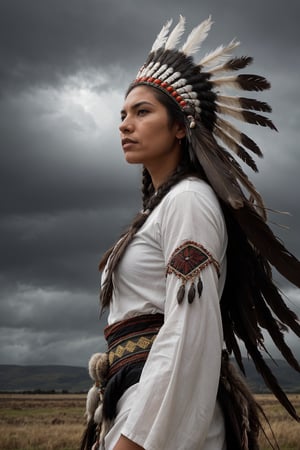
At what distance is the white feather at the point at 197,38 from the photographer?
383 cm

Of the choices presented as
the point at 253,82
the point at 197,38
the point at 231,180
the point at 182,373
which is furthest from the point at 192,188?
the point at 197,38

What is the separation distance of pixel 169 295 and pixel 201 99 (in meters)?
1.25

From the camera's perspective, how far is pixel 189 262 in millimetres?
2965

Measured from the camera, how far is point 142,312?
3.18 meters

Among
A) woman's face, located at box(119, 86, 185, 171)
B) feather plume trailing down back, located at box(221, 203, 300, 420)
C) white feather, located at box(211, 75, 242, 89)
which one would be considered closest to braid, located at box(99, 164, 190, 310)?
woman's face, located at box(119, 86, 185, 171)

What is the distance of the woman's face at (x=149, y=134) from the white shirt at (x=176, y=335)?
33 cm

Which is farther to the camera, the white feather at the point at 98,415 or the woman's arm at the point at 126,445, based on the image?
the white feather at the point at 98,415

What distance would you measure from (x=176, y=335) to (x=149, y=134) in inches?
43.2

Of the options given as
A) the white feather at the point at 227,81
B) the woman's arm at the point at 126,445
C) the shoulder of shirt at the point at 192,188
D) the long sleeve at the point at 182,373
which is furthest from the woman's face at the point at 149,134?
the woman's arm at the point at 126,445

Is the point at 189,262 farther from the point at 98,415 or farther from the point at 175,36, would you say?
the point at 175,36

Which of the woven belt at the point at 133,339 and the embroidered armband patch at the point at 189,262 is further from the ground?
the embroidered armband patch at the point at 189,262

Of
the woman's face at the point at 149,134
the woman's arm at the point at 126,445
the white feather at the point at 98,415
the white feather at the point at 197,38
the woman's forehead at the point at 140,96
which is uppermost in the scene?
the white feather at the point at 197,38

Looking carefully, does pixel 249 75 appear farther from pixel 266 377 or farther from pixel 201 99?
pixel 266 377

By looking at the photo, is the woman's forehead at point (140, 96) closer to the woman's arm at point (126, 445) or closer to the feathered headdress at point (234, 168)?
the feathered headdress at point (234, 168)
